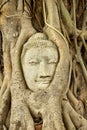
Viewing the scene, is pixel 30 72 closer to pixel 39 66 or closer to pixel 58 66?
pixel 39 66

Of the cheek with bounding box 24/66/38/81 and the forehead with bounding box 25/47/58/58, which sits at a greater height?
the forehead with bounding box 25/47/58/58

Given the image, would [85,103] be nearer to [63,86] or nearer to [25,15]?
[63,86]

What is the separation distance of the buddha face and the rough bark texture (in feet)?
0.14

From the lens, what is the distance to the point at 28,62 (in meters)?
2.71

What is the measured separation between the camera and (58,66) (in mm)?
2654

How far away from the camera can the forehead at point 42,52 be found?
2688 mm

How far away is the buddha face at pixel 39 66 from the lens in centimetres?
267

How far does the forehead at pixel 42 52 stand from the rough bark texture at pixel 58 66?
48 mm

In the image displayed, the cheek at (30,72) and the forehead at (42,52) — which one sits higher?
the forehead at (42,52)

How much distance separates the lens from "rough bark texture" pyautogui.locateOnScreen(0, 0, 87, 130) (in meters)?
2.62

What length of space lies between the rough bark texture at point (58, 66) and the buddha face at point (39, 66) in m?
0.04

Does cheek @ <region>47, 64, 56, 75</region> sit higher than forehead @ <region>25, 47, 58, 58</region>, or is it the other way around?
forehead @ <region>25, 47, 58, 58</region>

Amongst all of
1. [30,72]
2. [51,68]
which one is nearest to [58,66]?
[51,68]

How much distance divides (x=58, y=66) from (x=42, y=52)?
14cm
